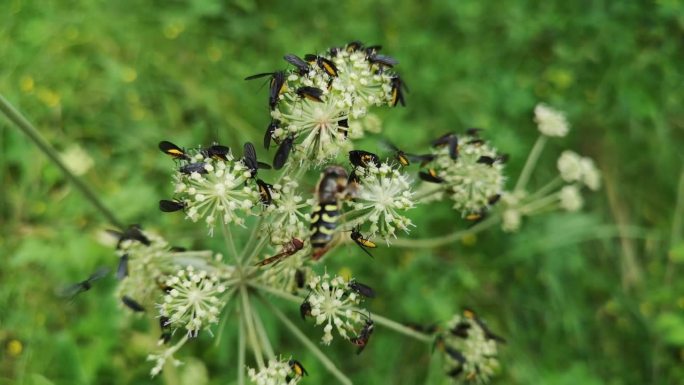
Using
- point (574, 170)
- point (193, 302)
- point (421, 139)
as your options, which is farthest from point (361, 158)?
point (421, 139)

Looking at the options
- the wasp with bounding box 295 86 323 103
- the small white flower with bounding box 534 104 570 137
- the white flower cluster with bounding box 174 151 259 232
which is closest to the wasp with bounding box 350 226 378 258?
the white flower cluster with bounding box 174 151 259 232

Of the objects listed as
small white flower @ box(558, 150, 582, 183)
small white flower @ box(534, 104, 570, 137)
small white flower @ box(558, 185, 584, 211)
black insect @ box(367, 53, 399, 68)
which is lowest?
black insect @ box(367, 53, 399, 68)

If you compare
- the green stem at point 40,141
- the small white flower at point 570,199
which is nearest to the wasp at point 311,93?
the green stem at point 40,141

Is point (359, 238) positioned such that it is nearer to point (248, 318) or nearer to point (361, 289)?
point (361, 289)

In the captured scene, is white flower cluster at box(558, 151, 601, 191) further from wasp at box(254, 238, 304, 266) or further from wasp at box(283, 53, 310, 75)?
wasp at box(254, 238, 304, 266)

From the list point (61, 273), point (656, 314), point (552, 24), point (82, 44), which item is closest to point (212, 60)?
point (82, 44)

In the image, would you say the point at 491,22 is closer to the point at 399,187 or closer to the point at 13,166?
the point at 399,187

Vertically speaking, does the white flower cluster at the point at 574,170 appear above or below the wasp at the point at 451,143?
above

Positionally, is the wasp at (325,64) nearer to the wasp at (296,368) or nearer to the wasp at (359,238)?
the wasp at (359,238)
